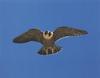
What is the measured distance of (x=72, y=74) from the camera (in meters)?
2.35

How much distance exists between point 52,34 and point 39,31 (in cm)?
6

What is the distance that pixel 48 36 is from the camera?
7.67 feet

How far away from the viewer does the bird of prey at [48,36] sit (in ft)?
7.64

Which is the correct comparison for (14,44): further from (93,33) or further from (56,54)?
(93,33)

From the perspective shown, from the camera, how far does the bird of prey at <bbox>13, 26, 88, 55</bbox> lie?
2.33m

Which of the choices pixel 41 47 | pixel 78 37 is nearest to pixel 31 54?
pixel 41 47

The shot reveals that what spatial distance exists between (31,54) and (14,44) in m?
0.08

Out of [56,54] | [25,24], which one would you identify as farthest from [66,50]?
[25,24]

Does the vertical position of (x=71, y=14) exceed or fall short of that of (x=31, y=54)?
it exceeds it

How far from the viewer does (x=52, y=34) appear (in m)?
2.34

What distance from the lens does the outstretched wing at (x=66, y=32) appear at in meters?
2.32

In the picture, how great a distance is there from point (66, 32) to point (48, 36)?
0.25 feet

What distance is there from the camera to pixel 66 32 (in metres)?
2.33

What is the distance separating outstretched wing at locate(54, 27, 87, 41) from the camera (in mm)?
2324
